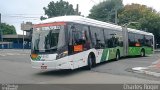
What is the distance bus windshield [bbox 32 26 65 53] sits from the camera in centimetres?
1495

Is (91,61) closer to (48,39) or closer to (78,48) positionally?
(78,48)

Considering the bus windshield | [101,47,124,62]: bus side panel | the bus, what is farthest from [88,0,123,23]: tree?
the bus windshield

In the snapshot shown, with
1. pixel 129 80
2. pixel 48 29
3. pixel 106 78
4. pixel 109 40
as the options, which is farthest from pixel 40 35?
pixel 109 40

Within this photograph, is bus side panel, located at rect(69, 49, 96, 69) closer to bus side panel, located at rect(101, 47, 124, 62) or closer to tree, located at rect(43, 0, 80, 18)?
bus side panel, located at rect(101, 47, 124, 62)

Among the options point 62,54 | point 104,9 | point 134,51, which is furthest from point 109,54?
point 104,9

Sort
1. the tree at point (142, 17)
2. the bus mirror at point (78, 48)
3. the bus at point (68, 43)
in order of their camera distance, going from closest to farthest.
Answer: the bus at point (68, 43)
the bus mirror at point (78, 48)
the tree at point (142, 17)

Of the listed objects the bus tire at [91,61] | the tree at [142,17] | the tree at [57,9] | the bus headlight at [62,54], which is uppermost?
the tree at [57,9]

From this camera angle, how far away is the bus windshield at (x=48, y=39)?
14.9 meters

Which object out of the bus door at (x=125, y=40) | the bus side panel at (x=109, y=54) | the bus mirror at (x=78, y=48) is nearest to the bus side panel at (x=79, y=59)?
the bus mirror at (x=78, y=48)

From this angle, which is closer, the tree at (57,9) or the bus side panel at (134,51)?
the bus side panel at (134,51)

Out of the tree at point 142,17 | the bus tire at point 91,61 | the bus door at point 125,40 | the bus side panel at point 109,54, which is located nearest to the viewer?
the bus tire at point 91,61

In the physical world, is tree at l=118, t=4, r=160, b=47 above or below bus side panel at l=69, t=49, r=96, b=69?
above

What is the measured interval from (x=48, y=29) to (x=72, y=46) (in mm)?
1572

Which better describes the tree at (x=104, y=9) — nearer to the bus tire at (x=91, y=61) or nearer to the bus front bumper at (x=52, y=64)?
the bus tire at (x=91, y=61)
